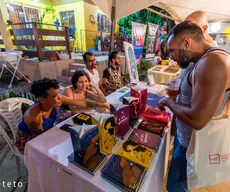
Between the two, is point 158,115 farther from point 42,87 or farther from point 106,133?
point 42,87

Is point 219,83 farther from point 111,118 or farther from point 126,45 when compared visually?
A: point 126,45

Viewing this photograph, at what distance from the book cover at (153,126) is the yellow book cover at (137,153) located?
0.19m

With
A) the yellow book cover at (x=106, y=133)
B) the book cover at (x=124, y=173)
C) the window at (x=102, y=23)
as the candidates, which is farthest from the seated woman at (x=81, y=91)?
the window at (x=102, y=23)

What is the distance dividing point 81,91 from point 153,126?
101cm

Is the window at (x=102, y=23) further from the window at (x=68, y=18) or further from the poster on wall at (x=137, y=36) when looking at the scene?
the poster on wall at (x=137, y=36)

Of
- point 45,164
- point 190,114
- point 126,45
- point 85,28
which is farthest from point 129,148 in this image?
point 85,28

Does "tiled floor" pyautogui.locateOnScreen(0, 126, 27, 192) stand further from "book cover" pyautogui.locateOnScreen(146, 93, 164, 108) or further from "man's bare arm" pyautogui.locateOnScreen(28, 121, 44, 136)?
"book cover" pyautogui.locateOnScreen(146, 93, 164, 108)

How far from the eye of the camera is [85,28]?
7188mm

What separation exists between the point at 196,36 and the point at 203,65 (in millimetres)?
216

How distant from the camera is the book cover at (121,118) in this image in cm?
84

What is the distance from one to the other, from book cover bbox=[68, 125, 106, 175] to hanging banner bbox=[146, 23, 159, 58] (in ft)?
15.2

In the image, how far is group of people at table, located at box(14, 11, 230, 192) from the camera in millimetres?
602

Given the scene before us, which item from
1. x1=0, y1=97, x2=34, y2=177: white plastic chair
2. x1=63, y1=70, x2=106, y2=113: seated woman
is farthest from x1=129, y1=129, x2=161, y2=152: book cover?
x1=0, y1=97, x2=34, y2=177: white plastic chair

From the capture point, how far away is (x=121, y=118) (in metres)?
0.87
